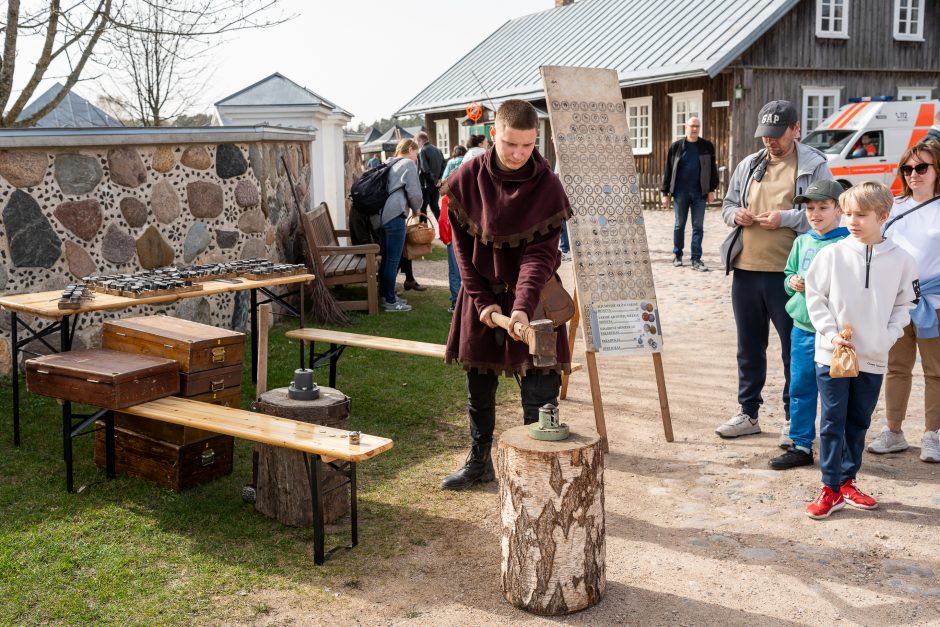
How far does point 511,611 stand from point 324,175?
42.8 ft

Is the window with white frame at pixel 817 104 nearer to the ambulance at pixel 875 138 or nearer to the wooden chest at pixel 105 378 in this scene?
the ambulance at pixel 875 138

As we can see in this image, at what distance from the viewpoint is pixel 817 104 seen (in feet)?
75.3

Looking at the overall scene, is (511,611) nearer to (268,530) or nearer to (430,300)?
(268,530)

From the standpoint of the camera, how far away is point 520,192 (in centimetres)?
413

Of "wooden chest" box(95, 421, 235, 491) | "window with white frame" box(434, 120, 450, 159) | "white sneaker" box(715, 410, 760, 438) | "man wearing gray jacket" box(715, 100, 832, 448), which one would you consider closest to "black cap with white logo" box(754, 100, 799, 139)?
"man wearing gray jacket" box(715, 100, 832, 448)

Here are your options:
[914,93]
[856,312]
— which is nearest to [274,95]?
[856,312]

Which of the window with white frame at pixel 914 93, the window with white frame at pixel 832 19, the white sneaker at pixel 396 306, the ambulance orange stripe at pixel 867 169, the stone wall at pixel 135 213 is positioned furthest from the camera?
the window with white frame at pixel 914 93

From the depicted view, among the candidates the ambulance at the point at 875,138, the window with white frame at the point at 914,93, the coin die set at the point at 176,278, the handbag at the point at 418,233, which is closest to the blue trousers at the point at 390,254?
the handbag at the point at 418,233

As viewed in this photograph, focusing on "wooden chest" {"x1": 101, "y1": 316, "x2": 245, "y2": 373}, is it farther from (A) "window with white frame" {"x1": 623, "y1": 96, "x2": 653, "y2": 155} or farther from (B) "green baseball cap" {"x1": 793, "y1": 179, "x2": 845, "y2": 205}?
(A) "window with white frame" {"x1": 623, "y1": 96, "x2": 653, "y2": 155}

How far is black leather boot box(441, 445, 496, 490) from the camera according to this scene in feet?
15.7

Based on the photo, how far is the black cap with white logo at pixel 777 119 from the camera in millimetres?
5066

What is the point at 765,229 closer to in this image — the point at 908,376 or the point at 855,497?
the point at 908,376

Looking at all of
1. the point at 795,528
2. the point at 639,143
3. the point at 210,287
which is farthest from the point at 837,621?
the point at 639,143

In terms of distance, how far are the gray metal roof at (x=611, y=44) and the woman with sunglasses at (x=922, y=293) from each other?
48.7 ft
